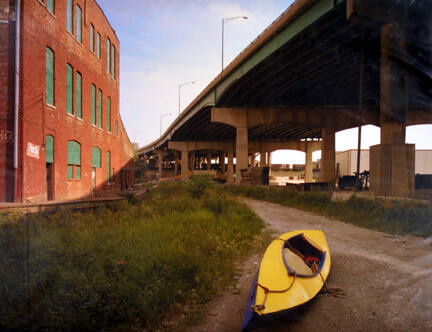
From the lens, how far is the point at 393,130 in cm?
1470

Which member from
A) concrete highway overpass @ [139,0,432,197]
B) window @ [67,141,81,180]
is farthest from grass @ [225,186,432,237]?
window @ [67,141,81,180]

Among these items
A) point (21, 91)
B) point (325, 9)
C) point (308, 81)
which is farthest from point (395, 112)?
point (21, 91)

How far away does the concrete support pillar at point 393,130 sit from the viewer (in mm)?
13766

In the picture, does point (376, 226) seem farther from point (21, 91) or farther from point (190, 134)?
point (190, 134)

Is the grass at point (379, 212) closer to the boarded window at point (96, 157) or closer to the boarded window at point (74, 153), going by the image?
the boarded window at point (74, 153)

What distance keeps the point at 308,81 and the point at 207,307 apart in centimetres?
2072

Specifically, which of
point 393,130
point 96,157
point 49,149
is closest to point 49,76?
point 49,149

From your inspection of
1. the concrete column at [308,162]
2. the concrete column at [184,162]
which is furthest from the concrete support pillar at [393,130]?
the concrete column at [184,162]

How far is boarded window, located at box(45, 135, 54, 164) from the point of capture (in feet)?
50.7

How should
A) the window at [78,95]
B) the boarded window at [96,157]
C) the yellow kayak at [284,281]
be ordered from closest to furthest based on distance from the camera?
the yellow kayak at [284,281]
the window at [78,95]
the boarded window at [96,157]

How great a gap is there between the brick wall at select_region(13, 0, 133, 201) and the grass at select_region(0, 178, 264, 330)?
7.09m

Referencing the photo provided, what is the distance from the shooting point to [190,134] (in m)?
50.7

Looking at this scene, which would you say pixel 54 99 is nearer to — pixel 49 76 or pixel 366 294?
pixel 49 76

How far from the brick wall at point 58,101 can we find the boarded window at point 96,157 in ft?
1.47
